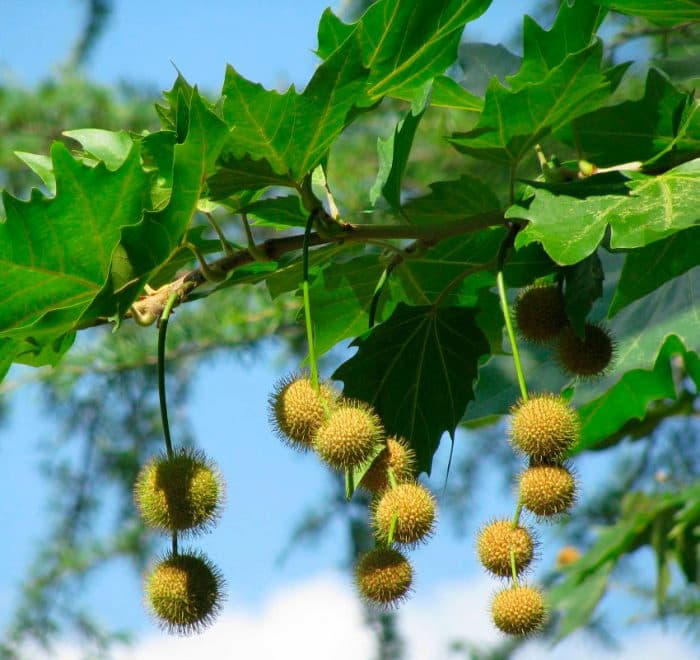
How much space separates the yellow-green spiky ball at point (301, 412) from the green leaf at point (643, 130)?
652mm

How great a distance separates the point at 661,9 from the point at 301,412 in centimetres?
99

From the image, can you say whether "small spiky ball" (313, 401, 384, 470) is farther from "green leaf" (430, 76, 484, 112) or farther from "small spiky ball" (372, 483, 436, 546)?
"green leaf" (430, 76, 484, 112)

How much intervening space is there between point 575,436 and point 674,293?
3.38 feet

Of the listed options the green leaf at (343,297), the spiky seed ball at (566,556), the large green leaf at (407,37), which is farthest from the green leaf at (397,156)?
the spiky seed ball at (566,556)

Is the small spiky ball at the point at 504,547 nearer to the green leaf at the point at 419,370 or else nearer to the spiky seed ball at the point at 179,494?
the green leaf at the point at 419,370

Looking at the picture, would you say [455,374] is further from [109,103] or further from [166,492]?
[109,103]

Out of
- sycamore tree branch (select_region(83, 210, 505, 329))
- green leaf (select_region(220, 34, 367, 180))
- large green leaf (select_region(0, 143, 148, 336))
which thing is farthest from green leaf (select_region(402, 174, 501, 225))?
large green leaf (select_region(0, 143, 148, 336))

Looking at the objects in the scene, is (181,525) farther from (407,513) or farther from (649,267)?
(649,267)

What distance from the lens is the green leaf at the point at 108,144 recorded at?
156 cm

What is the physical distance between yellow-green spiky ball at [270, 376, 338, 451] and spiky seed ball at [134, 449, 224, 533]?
0.12 m

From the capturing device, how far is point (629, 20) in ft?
14.7

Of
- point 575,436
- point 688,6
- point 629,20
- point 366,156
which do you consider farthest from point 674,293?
point 366,156

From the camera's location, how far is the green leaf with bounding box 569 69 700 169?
167cm

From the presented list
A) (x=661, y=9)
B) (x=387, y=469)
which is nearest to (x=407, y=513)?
(x=387, y=469)
